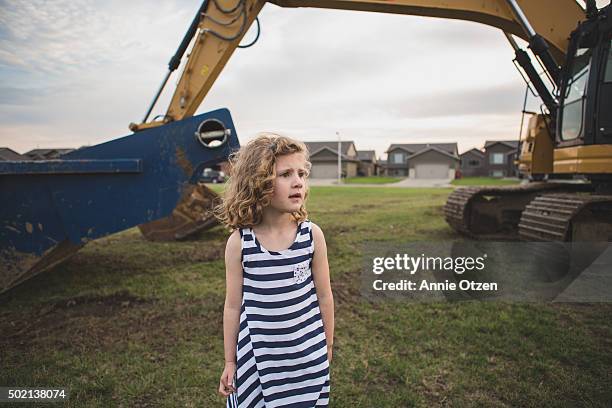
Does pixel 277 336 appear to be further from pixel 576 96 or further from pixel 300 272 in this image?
pixel 576 96

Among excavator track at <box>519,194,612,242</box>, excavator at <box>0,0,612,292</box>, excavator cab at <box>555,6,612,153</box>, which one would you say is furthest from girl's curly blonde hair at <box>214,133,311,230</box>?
excavator cab at <box>555,6,612,153</box>

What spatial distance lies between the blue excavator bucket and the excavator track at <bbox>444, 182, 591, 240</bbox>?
13.7 ft

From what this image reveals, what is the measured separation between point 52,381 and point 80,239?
168 cm

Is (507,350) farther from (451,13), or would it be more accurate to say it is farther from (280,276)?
(451,13)

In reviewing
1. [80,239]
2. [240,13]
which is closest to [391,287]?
[80,239]

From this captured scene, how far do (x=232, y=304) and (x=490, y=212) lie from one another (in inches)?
249

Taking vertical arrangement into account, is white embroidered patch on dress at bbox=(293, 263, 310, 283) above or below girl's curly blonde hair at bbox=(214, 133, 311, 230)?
below

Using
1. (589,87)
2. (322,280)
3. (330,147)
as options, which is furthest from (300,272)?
(330,147)

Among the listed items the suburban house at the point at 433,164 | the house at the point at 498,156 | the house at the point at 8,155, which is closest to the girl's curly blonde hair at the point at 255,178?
the house at the point at 8,155

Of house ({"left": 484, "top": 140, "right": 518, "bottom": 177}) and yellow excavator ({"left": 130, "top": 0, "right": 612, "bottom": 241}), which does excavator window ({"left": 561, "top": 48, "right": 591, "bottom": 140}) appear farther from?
house ({"left": 484, "top": 140, "right": 518, "bottom": 177})

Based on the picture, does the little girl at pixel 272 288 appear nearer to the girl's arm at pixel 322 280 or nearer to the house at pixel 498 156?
the girl's arm at pixel 322 280

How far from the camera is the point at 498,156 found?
62938mm

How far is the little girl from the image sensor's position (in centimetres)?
147

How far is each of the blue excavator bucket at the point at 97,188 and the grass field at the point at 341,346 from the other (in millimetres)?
548
